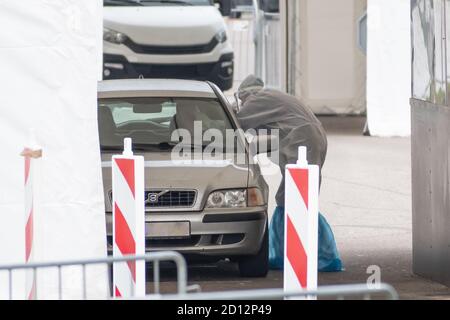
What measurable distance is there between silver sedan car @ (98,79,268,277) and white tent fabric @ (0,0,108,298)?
1.98 m

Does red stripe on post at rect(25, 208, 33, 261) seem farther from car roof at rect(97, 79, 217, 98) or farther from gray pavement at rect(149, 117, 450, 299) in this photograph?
car roof at rect(97, 79, 217, 98)

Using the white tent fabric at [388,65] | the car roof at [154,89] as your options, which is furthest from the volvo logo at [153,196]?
the white tent fabric at [388,65]

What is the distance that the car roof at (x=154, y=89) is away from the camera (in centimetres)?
1090

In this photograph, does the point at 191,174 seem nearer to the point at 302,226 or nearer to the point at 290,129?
the point at 290,129

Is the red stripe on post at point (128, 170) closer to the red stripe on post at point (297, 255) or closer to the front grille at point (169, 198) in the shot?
the red stripe on post at point (297, 255)

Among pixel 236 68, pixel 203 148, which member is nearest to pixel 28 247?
pixel 203 148

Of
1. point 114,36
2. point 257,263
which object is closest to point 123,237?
point 257,263

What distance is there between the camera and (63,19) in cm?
769

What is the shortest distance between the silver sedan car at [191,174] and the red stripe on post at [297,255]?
2.48 m

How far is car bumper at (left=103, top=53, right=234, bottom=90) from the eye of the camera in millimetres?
21469

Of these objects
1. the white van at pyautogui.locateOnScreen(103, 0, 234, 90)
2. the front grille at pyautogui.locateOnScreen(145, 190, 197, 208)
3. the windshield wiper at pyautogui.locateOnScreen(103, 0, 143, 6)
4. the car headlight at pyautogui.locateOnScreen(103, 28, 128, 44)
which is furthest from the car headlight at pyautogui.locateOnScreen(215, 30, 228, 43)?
the front grille at pyautogui.locateOnScreen(145, 190, 197, 208)

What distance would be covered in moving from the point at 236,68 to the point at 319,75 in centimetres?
722

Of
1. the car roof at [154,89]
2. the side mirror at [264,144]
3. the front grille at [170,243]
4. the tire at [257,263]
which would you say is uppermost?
the car roof at [154,89]

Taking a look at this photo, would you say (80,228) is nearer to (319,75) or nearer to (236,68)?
(319,75)
